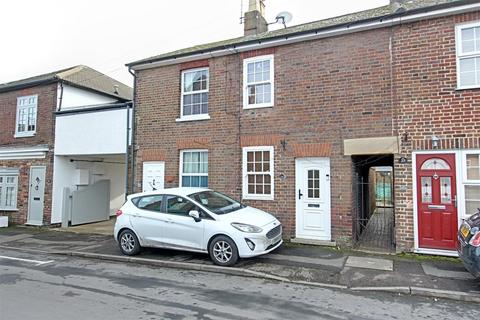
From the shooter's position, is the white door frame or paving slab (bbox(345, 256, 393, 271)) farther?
the white door frame

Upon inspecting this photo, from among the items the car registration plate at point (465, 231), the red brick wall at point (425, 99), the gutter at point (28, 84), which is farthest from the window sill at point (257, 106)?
the gutter at point (28, 84)

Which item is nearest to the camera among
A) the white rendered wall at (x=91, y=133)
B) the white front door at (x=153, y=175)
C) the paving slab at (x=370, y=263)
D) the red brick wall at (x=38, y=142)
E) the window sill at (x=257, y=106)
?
the paving slab at (x=370, y=263)

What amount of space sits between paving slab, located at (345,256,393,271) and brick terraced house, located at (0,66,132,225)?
8651mm

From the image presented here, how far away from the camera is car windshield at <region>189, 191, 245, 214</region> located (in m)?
7.69

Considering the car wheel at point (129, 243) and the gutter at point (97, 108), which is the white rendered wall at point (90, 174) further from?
the car wheel at point (129, 243)

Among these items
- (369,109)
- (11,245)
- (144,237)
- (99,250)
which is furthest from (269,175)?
(11,245)

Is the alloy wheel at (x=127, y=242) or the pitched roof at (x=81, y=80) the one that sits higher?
the pitched roof at (x=81, y=80)

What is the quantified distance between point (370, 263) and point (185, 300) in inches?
162

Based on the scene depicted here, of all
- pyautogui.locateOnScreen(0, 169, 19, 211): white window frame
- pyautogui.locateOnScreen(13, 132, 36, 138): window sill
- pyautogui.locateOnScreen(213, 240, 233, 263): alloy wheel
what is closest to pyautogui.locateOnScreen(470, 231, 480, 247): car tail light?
pyautogui.locateOnScreen(213, 240, 233, 263): alloy wheel

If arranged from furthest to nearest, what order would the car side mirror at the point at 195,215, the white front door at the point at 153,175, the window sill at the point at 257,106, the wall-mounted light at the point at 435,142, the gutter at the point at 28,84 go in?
the gutter at the point at 28,84
the white front door at the point at 153,175
the window sill at the point at 257,106
the wall-mounted light at the point at 435,142
the car side mirror at the point at 195,215

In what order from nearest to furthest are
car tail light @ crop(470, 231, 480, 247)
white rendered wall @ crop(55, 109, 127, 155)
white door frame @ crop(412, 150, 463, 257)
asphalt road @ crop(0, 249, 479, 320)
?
asphalt road @ crop(0, 249, 479, 320) → car tail light @ crop(470, 231, 480, 247) → white door frame @ crop(412, 150, 463, 257) → white rendered wall @ crop(55, 109, 127, 155)

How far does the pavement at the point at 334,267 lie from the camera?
5.73 metres

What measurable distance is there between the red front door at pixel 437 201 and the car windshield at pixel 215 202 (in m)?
4.32

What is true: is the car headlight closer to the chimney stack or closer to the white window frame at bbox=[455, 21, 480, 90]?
the white window frame at bbox=[455, 21, 480, 90]
